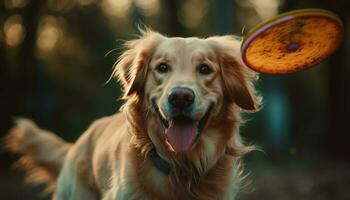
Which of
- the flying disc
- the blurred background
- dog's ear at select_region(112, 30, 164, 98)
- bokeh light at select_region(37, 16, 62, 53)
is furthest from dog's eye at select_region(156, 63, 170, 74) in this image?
bokeh light at select_region(37, 16, 62, 53)

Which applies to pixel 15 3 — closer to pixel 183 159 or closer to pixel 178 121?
pixel 183 159

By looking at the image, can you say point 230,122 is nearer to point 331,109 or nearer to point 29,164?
point 29,164

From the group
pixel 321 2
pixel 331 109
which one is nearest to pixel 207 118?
pixel 321 2

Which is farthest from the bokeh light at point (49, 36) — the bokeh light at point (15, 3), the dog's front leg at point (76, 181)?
the dog's front leg at point (76, 181)

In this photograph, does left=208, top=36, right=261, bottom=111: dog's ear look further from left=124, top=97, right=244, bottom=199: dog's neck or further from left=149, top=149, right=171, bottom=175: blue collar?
left=149, top=149, right=171, bottom=175: blue collar

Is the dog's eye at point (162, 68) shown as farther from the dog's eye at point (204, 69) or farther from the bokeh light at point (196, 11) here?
the bokeh light at point (196, 11)

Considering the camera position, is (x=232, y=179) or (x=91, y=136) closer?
(x=232, y=179)
